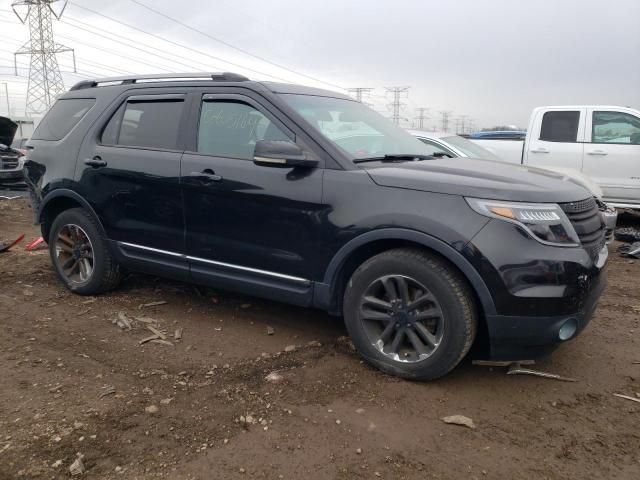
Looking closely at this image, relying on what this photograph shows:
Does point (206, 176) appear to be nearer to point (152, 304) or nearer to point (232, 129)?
point (232, 129)

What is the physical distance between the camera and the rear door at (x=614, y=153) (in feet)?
28.1

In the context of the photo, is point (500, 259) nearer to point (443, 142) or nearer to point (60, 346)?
point (60, 346)

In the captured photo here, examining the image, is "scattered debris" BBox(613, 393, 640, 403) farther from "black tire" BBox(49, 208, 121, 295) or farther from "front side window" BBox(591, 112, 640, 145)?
"front side window" BBox(591, 112, 640, 145)

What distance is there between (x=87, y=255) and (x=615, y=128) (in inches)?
324

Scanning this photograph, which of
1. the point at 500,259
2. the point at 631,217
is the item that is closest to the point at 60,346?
the point at 500,259

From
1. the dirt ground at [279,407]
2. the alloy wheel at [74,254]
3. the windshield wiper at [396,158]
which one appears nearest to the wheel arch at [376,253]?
the dirt ground at [279,407]

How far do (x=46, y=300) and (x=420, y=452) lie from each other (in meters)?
3.66

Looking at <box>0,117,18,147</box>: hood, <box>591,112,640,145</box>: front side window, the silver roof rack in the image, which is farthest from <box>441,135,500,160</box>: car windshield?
<box>0,117,18,147</box>: hood

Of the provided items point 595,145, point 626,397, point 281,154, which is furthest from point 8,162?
point 626,397

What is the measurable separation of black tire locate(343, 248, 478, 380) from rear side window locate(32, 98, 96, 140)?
10.1 ft

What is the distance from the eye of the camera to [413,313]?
3.18 meters

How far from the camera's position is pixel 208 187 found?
381 cm

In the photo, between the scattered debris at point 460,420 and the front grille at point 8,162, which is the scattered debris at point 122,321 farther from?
the front grille at point 8,162

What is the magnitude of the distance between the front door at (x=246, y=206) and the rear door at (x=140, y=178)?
Result: 160 millimetres
